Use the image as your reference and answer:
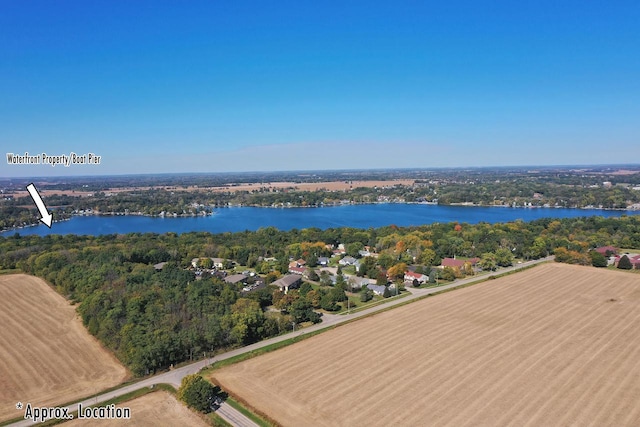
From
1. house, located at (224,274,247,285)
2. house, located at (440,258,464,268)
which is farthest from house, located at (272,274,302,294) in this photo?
house, located at (440,258,464,268)

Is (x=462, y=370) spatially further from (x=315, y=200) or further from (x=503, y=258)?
(x=315, y=200)

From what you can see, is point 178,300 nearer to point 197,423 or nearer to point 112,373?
point 112,373

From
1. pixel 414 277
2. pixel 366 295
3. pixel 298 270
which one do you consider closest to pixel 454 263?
pixel 414 277

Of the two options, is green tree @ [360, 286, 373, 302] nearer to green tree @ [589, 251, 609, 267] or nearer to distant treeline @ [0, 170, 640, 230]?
green tree @ [589, 251, 609, 267]

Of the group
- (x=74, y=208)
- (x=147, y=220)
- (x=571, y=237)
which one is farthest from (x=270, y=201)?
(x=571, y=237)

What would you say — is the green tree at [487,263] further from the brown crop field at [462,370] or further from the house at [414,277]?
the brown crop field at [462,370]

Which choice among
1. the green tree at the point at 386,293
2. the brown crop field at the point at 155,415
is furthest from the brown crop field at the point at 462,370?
the green tree at the point at 386,293
